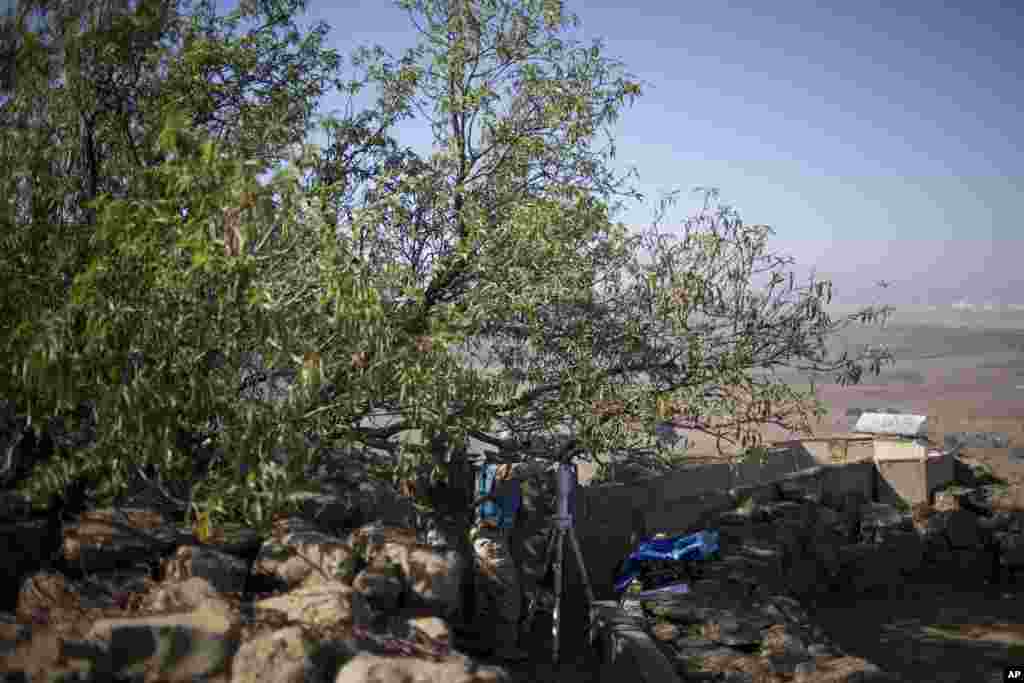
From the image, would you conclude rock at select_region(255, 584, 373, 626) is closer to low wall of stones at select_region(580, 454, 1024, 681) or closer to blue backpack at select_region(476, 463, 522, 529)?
low wall of stones at select_region(580, 454, 1024, 681)

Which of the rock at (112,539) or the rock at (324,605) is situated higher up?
the rock at (112,539)

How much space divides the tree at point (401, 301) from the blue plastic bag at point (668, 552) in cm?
367

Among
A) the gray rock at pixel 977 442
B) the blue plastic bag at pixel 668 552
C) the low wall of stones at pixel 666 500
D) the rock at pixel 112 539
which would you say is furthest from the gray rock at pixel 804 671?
the gray rock at pixel 977 442

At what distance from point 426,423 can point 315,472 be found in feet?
6.61

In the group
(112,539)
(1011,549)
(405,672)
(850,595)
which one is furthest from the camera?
(1011,549)

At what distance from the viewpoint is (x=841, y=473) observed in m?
17.9

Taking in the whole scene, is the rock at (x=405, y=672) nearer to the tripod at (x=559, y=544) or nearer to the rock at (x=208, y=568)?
the rock at (x=208, y=568)

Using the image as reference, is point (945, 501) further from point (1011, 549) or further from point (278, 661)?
point (278, 661)

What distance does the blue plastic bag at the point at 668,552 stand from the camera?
12555 mm

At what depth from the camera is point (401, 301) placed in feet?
25.0

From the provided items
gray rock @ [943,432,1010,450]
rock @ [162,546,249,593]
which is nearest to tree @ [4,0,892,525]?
rock @ [162,546,249,593]

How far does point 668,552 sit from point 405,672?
8505mm

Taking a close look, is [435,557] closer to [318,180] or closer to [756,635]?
[318,180]

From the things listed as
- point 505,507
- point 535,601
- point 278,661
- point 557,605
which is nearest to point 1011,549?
point 505,507
